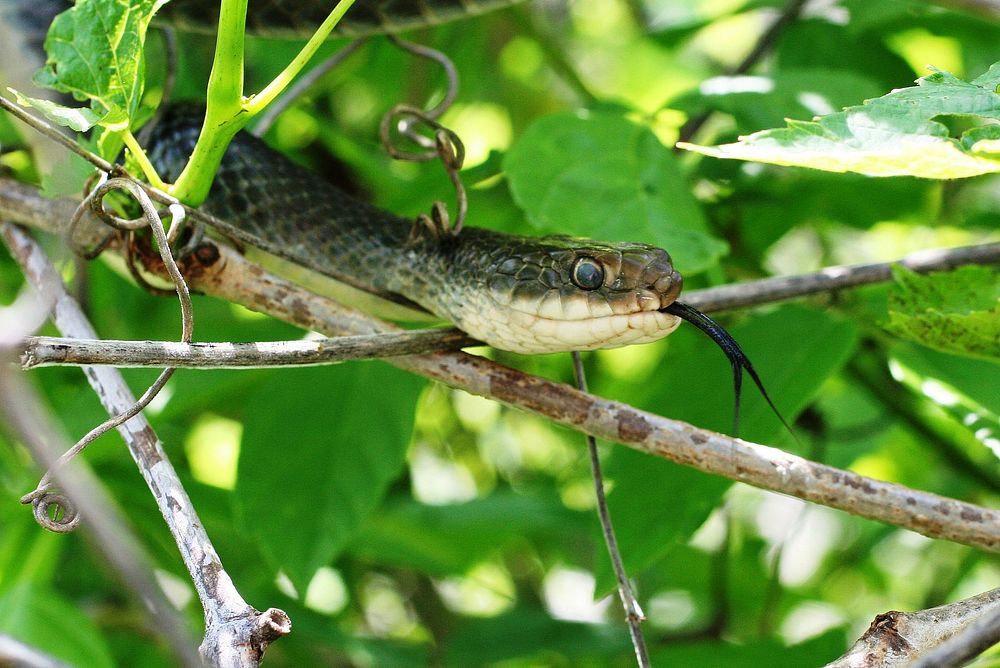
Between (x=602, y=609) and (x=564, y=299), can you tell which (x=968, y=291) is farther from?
(x=602, y=609)

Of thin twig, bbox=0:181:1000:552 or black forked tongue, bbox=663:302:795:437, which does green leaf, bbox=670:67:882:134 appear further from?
thin twig, bbox=0:181:1000:552

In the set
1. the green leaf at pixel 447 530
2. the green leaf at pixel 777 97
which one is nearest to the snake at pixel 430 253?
the green leaf at pixel 777 97

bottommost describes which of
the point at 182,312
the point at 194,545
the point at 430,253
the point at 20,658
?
the point at 20,658

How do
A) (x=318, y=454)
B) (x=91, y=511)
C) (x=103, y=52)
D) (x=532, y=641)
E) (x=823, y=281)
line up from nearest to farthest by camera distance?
(x=91, y=511)
(x=103, y=52)
(x=823, y=281)
(x=318, y=454)
(x=532, y=641)

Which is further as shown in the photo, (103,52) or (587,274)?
(587,274)

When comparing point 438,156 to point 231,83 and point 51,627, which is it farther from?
point 51,627

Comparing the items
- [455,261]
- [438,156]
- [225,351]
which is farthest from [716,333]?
[225,351]
